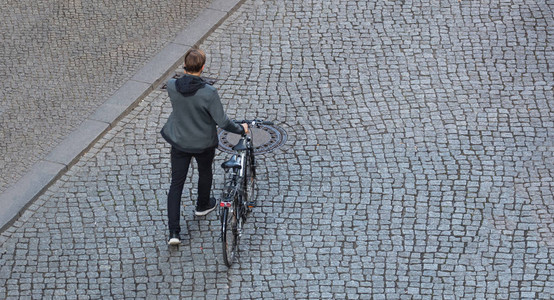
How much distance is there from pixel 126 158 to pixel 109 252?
1.57 metres

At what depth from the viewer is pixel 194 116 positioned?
7.71 metres

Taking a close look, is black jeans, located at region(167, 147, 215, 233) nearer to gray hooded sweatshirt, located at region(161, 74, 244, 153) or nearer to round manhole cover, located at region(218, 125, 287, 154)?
gray hooded sweatshirt, located at region(161, 74, 244, 153)

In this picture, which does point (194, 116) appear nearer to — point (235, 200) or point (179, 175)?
point (179, 175)

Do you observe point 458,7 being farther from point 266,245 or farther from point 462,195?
point 266,245

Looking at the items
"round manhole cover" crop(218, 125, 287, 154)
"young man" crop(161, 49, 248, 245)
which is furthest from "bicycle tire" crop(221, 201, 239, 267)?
"round manhole cover" crop(218, 125, 287, 154)

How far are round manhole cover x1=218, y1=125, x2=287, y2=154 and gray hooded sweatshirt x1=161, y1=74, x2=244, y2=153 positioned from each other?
165 centimetres

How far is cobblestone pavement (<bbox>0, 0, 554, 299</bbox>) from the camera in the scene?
7.86m

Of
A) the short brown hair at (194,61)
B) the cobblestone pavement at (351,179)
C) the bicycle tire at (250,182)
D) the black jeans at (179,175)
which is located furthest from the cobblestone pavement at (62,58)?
the short brown hair at (194,61)

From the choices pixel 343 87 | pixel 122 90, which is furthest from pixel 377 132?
pixel 122 90

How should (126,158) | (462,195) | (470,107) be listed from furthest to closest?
(470,107)
(126,158)
(462,195)

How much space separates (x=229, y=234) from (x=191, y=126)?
1028 mm

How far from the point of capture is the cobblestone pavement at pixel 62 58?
9.85 metres

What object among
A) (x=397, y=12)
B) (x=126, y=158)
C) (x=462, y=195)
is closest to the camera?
(x=462, y=195)

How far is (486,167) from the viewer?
917 centimetres
